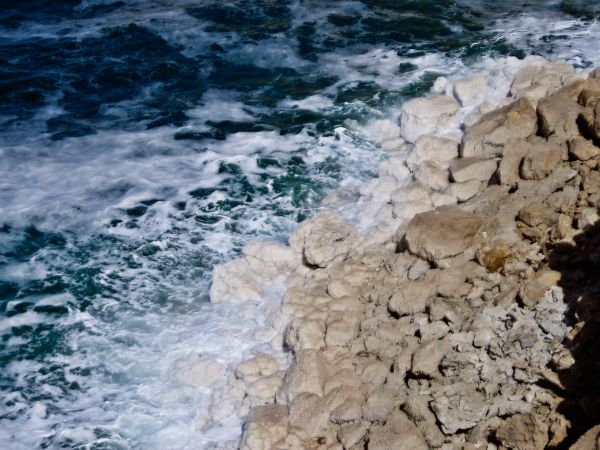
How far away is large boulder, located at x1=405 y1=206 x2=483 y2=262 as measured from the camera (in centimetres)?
714

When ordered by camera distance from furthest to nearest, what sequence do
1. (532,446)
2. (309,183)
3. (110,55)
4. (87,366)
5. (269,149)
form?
1. (110,55)
2. (269,149)
3. (309,183)
4. (87,366)
5. (532,446)

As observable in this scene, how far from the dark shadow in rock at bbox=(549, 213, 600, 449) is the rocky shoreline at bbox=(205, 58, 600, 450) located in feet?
0.04

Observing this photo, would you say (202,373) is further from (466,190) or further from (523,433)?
(466,190)

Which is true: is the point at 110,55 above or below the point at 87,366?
above

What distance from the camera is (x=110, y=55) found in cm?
1603

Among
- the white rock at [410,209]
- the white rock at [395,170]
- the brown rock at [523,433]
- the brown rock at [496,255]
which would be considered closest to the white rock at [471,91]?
the white rock at [395,170]

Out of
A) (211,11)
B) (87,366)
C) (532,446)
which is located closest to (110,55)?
(211,11)

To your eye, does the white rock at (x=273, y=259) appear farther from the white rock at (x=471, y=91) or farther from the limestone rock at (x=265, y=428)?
the white rock at (x=471, y=91)

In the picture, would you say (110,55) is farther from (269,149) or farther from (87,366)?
(87,366)

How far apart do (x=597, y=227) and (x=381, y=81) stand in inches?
317

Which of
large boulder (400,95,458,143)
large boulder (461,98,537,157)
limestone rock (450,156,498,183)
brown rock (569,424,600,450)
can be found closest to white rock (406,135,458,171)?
large boulder (461,98,537,157)

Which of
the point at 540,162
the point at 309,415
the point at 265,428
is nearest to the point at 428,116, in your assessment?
the point at 540,162

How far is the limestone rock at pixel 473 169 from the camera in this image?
27.4ft

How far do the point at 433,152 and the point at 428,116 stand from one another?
1.38 meters
